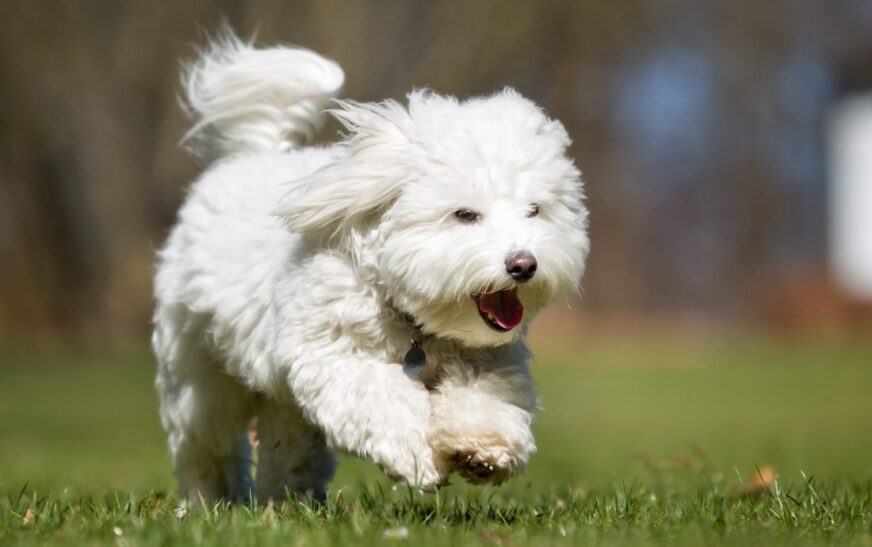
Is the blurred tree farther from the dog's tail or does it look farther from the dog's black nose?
the dog's black nose

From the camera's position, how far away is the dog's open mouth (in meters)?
4.62

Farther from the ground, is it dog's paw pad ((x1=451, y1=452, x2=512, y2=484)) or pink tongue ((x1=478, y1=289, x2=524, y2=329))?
pink tongue ((x1=478, y1=289, x2=524, y2=329))

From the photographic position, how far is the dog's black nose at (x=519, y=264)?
14.5ft

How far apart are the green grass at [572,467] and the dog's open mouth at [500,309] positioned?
67 cm

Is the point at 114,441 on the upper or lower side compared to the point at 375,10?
lower

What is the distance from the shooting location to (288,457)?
6.05 metres

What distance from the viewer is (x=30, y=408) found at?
48.8ft

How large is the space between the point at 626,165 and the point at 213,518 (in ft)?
88.4

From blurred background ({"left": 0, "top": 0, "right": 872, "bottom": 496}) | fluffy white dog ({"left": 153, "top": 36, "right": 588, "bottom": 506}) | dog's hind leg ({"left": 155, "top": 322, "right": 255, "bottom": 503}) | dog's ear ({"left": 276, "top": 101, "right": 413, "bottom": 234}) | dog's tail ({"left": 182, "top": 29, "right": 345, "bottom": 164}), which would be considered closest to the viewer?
fluffy white dog ({"left": 153, "top": 36, "right": 588, "bottom": 506})

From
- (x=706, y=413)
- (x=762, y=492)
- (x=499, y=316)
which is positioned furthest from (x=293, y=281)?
(x=706, y=413)

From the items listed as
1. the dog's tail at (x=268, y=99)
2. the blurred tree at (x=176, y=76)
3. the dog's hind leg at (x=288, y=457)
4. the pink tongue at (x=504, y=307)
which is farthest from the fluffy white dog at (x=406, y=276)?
the blurred tree at (x=176, y=76)

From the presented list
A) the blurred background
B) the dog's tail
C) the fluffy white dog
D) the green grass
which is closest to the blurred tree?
the blurred background

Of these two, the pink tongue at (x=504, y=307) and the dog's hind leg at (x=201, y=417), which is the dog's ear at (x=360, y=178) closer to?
the pink tongue at (x=504, y=307)

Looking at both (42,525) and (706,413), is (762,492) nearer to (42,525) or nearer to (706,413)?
(42,525)
